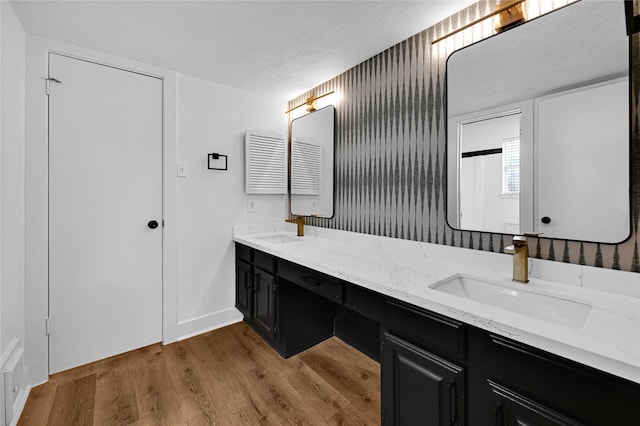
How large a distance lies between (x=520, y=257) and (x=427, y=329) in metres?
0.55

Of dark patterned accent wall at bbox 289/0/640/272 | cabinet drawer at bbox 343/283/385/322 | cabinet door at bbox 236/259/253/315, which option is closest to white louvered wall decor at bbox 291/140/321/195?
dark patterned accent wall at bbox 289/0/640/272

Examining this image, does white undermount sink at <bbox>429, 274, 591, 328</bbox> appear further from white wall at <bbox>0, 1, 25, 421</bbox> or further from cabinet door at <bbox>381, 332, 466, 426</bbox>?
white wall at <bbox>0, 1, 25, 421</bbox>

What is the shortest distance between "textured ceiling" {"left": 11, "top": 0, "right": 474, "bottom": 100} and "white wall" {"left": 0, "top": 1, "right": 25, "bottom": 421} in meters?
0.19

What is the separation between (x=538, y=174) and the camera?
4.16 feet

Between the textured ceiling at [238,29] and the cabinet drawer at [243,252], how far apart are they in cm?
151

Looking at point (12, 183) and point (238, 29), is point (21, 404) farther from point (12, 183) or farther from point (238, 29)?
point (238, 29)

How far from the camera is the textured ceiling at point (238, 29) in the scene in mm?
1544

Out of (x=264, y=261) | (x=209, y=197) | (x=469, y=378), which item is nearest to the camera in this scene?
(x=469, y=378)

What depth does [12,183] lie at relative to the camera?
159cm

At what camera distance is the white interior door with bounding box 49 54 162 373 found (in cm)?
193

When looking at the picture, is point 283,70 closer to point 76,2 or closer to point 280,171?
point 280,171

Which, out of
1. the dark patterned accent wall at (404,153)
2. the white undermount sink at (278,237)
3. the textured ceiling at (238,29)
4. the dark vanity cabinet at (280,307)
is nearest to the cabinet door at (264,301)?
the dark vanity cabinet at (280,307)

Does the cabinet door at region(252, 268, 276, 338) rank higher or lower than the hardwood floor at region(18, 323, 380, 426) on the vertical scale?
→ higher

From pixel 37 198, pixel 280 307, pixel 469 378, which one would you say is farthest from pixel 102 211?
pixel 469 378
